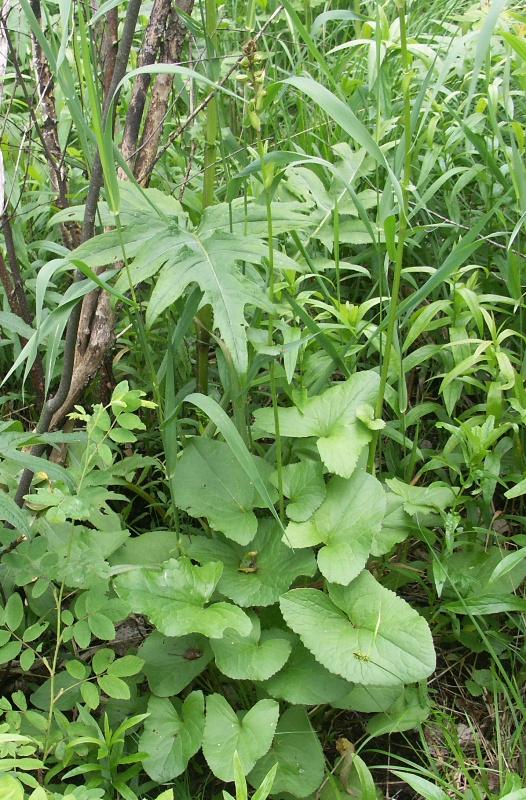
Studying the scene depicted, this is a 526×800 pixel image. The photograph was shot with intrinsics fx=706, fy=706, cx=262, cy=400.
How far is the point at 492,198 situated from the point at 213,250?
95cm

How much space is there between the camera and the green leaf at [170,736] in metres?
1.27

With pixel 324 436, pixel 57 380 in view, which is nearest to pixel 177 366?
pixel 57 380

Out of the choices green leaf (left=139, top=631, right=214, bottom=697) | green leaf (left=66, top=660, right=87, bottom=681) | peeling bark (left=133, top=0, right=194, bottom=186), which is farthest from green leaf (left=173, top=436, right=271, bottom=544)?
peeling bark (left=133, top=0, right=194, bottom=186)

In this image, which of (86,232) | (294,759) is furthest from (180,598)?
(86,232)

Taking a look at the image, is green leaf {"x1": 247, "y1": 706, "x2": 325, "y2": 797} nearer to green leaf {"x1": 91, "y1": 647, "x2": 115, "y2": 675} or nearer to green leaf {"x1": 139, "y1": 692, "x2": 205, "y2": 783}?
green leaf {"x1": 139, "y1": 692, "x2": 205, "y2": 783}

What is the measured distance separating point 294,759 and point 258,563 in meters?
0.37

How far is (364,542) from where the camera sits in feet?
4.39

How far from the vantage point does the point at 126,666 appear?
4.28 ft

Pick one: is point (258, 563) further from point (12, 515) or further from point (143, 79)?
point (143, 79)

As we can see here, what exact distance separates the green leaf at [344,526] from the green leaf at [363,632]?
2.9 inches

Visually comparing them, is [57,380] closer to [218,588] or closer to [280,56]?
[218,588]

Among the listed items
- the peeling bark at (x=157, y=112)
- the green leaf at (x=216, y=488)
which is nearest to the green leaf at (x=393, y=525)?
the green leaf at (x=216, y=488)

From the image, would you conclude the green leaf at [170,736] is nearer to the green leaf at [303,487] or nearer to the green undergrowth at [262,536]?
the green undergrowth at [262,536]

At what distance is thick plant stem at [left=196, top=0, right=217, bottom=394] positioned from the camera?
1.48 m
